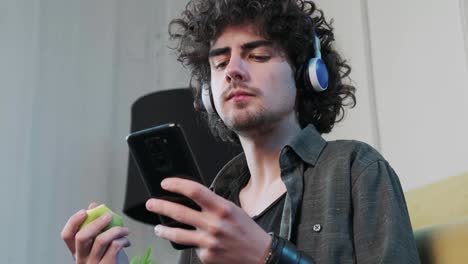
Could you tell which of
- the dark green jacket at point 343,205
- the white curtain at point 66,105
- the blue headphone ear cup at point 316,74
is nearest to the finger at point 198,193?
the dark green jacket at point 343,205

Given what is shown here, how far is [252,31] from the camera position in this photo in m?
1.03

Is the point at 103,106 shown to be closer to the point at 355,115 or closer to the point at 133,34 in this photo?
the point at 133,34

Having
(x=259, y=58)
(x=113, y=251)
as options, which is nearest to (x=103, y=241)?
(x=113, y=251)

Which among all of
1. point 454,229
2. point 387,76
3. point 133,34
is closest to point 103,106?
point 133,34

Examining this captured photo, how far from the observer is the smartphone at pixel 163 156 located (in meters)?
0.67

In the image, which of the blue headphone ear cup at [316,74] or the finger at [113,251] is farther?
the blue headphone ear cup at [316,74]

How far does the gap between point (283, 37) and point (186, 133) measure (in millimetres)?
635

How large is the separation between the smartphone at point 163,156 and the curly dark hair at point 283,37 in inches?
16.3

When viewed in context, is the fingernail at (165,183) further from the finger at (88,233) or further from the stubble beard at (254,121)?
the stubble beard at (254,121)

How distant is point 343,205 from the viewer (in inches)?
30.7

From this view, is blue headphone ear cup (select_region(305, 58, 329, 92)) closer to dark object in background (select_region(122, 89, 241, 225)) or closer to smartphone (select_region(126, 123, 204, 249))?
smartphone (select_region(126, 123, 204, 249))

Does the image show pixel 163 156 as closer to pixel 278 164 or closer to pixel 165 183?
pixel 165 183

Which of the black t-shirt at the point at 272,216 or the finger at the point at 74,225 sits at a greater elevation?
the finger at the point at 74,225

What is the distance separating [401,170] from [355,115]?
27cm
